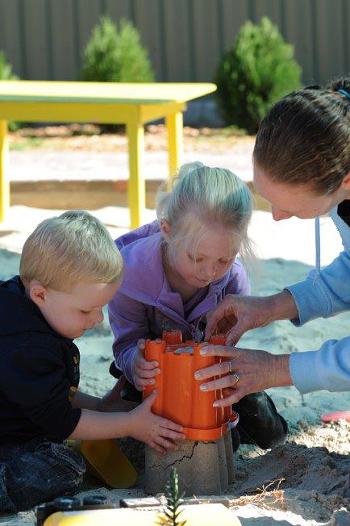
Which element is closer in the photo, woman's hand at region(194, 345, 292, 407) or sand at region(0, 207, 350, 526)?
sand at region(0, 207, 350, 526)

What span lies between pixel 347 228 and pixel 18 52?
30.5ft

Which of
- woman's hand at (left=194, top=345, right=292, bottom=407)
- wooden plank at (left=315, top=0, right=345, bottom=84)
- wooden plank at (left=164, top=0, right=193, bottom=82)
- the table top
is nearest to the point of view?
woman's hand at (left=194, top=345, right=292, bottom=407)

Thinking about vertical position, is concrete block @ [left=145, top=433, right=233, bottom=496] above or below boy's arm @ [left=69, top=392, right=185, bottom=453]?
below

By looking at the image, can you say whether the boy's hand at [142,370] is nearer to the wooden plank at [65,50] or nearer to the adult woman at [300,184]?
the adult woman at [300,184]

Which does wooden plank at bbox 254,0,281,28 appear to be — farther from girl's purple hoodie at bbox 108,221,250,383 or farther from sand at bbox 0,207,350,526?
girl's purple hoodie at bbox 108,221,250,383

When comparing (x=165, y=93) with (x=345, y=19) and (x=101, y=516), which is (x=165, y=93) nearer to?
(x=101, y=516)

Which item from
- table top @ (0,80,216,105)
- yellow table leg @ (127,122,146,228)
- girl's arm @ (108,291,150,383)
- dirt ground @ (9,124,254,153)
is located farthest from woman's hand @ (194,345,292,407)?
dirt ground @ (9,124,254,153)

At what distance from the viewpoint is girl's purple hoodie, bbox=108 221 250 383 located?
2.98 meters

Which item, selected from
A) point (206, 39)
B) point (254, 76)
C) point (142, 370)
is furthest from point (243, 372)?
point (206, 39)

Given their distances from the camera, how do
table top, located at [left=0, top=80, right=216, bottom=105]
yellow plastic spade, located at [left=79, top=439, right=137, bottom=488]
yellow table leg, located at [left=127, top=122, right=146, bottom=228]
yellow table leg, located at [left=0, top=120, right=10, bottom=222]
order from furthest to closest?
yellow table leg, located at [left=0, top=120, right=10, bottom=222] < yellow table leg, located at [left=127, top=122, right=146, bottom=228] < table top, located at [left=0, top=80, right=216, bottom=105] < yellow plastic spade, located at [left=79, top=439, right=137, bottom=488]

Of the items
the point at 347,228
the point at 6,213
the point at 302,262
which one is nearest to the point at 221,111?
the point at 6,213

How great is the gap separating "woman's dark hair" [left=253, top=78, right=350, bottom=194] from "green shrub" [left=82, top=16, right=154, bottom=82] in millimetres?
8090

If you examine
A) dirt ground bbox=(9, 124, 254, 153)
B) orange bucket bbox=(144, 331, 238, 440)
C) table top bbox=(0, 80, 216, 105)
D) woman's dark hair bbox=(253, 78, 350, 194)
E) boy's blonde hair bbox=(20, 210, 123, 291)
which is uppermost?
woman's dark hair bbox=(253, 78, 350, 194)

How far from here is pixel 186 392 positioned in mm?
2637
